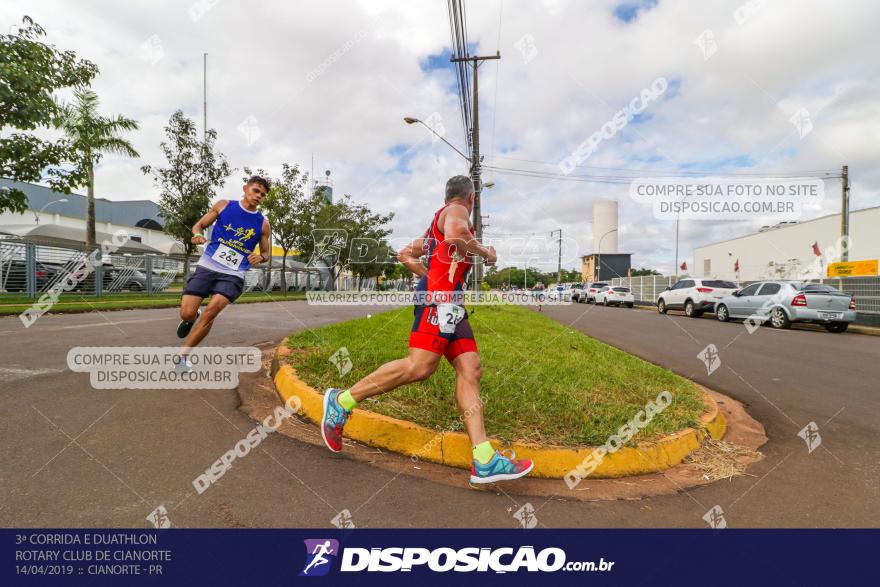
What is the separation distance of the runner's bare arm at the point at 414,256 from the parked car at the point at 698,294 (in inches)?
717

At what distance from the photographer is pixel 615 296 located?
94.6 feet

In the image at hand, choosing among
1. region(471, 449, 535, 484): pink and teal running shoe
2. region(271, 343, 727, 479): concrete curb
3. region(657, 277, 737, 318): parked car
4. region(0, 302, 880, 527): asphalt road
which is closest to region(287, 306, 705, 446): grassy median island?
region(271, 343, 727, 479): concrete curb

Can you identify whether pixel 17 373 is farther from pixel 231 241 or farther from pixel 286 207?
pixel 286 207

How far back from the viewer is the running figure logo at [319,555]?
169 centimetres

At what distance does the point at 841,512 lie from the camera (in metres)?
2.27

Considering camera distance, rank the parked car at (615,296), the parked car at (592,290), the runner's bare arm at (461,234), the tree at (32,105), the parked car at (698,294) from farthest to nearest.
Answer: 1. the parked car at (592,290)
2. the parked car at (615,296)
3. the parked car at (698,294)
4. the tree at (32,105)
5. the runner's bare arm at (461,234)

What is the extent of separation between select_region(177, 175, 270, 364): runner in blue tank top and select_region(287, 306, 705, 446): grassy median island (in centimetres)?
98

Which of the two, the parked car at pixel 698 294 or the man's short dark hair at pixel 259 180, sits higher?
the man's short dark hair at pixel 259 180

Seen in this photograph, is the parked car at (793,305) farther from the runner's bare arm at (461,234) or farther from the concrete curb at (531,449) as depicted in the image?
the runner's bare arm at (461,234)

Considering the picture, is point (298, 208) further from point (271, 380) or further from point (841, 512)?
point (841, 512)

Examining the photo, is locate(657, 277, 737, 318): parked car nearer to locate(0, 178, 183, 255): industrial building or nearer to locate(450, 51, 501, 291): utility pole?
locate(450, 51, 501, 291): utility pole

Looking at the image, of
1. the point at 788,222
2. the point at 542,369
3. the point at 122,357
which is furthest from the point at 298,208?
the point at 788,222

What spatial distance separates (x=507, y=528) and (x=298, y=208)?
88.2 feet

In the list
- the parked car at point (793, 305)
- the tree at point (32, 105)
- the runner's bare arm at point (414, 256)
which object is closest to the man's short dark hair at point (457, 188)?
the runner's bare arm at point (414, 256)
